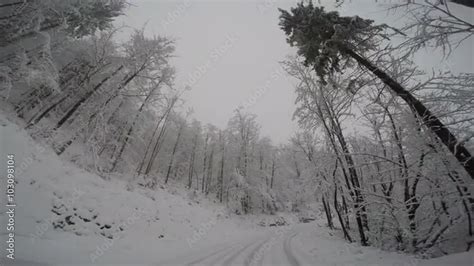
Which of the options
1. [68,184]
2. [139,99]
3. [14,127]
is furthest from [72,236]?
[139,99]

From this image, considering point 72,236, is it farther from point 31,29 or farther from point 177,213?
point 31,29

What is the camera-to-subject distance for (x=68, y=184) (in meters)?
9.16

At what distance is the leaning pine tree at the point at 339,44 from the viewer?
17.3 feet

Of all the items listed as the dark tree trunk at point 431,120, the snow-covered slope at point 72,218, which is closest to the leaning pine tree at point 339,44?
the dark tree trunk at point 431,120

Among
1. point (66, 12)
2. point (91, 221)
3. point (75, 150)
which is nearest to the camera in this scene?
point (91, 221)

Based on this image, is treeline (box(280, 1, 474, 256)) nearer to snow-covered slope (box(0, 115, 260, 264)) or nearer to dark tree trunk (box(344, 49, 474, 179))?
dark tree trunk (box(344, 49, 474, 179))

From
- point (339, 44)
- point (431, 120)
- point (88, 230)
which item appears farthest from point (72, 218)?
point (431, 120)

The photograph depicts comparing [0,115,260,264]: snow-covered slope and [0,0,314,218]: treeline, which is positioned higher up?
[0,0,314,218]: treeline

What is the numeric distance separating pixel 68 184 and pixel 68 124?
10598mm

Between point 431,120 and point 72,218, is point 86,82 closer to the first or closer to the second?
point 72,218

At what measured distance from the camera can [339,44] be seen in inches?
224

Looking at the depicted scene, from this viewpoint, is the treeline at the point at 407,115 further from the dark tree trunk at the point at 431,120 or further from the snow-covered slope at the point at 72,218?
the snow-covered slope at the point at 72,218

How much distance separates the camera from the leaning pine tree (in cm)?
527

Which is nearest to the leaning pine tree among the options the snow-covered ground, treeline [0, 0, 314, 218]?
the snow-covered ground
